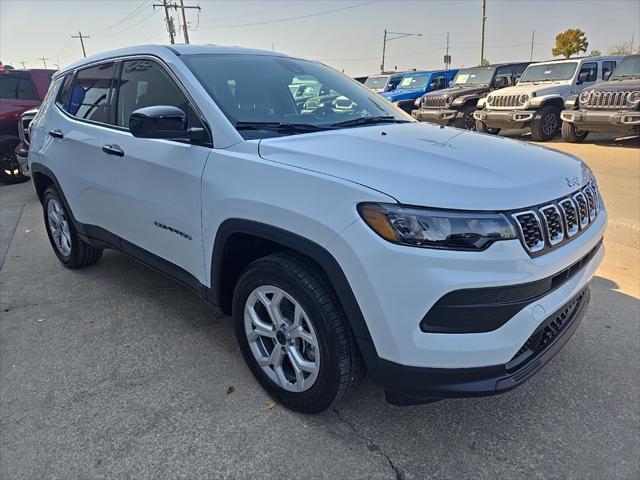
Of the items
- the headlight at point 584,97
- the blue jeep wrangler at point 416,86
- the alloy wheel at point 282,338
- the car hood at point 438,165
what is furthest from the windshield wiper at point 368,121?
the blue jeep wrangler at point 416,86

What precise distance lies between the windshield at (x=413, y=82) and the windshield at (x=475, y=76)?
2.39m

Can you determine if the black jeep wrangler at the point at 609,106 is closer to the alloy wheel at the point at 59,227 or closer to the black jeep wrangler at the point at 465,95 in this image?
the black jeep wrangler at the point at 465,95

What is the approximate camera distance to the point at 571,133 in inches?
449

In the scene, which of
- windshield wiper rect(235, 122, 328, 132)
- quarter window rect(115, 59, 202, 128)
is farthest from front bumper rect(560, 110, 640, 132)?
quarter window rect(115, 59, 202, 128)

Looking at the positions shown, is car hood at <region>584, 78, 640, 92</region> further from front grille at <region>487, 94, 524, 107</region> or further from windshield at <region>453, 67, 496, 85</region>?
windshield at <region>453, 67, 496, 85</region>

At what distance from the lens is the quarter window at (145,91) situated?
2.83 meters

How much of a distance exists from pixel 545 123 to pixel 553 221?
37.6 feet

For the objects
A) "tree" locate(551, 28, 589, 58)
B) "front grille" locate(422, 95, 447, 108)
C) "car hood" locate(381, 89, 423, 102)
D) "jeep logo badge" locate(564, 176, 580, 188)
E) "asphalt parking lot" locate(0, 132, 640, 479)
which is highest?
"tree" locate(551, 28, 589, 58)

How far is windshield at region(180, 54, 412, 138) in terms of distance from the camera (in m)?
2.70

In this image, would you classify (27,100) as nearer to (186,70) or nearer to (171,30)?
(186,70)

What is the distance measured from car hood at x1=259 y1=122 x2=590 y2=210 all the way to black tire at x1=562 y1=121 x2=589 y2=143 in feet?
32.6

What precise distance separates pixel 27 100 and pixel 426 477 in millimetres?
10289

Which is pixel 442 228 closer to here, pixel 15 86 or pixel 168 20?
pixel 15 86

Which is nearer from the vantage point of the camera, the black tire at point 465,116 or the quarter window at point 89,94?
the quarter window at point 89,94
